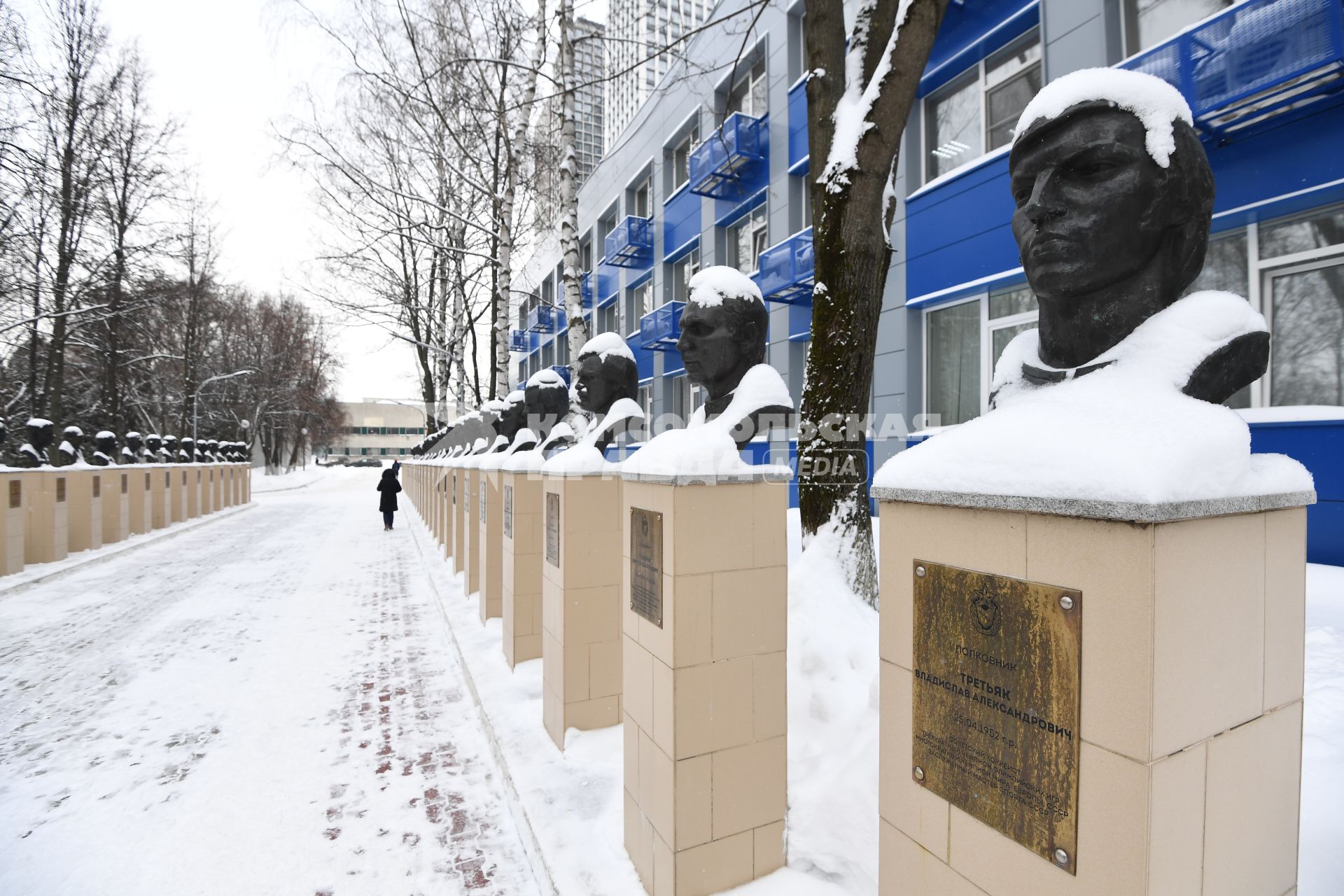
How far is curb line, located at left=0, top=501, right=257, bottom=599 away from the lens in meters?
8.67

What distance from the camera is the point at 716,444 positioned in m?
2.61

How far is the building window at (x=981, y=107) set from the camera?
8.38 meters

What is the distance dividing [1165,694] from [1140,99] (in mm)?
1283

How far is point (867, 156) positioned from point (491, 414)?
567 centimetres

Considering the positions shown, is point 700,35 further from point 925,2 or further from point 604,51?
point 925,2

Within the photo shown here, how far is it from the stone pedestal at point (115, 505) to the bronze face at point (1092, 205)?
1635cm

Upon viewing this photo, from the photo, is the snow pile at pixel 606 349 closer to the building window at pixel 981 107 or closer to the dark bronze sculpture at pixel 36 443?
the building window at pixel 981 107

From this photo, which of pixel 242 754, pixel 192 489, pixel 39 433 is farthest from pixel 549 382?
pixel 192 489

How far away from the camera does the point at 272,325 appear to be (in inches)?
1582

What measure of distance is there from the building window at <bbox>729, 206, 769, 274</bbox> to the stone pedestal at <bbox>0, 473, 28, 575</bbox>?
12903 millimetres

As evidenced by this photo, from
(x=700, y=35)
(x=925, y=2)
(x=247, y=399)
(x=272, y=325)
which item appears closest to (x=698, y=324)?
(x=925, y=2)

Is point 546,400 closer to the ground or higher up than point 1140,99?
closer to the ground

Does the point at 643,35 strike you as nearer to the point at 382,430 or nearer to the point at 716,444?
the point at 716,444

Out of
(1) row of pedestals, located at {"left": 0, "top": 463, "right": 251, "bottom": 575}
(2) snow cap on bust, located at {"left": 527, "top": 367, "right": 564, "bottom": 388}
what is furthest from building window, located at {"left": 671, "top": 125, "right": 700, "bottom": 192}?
(1) row of pedestals, located at {"left": 0, "top": 463, "right": 251, "bottom": 575}
